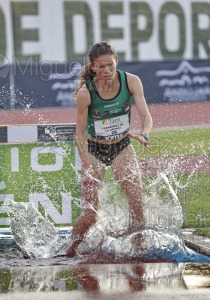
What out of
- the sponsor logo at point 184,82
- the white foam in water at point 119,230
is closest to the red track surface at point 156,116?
the sponsor logo at point 184,82

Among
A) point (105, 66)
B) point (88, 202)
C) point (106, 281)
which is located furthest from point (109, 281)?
point (105, 66)

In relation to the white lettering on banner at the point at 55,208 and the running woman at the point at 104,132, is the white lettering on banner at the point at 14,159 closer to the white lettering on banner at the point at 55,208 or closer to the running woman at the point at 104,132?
the white lettering on banner at the point at 55,208

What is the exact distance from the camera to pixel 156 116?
16.5 metres

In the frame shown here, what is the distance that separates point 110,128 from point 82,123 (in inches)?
10.7

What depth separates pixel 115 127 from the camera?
25.6 feet

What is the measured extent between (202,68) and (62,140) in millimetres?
5410

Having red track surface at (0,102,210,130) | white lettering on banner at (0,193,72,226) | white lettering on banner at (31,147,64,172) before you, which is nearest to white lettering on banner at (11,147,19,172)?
white lettering on banner at (31,147,64,172)

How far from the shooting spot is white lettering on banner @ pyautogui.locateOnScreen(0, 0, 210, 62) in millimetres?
13828

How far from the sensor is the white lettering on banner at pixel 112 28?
1383 cm

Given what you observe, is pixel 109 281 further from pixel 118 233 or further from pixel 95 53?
pixel 95 53

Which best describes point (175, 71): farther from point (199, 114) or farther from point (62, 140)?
point (62, 140)

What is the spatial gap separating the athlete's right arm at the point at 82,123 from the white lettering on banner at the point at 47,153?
4.54 ft

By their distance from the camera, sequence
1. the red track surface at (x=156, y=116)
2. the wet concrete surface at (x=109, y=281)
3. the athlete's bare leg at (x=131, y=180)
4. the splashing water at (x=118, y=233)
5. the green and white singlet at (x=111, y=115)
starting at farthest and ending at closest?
1. the red track surface at (x=156, y=116)
2. the green and white singlet at (x=111, y=115)
3. the athlete's bare leg at (x=131, y=180)
4. the splashing water at (x=118, y=233)
5. the wet concrete surface at (x=109, y=281)

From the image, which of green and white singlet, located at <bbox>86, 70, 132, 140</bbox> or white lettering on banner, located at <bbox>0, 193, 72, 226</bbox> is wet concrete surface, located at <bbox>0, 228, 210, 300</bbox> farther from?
white lettering on banner, located at <bbox>0, 193, 72, 226</bbox>
